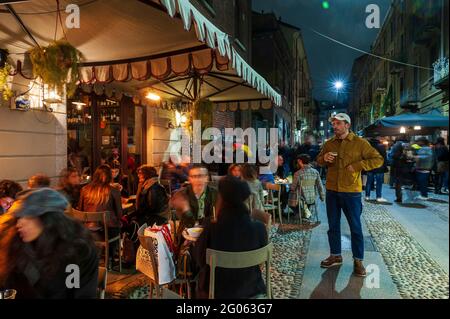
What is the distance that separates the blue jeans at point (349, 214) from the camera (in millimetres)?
4043

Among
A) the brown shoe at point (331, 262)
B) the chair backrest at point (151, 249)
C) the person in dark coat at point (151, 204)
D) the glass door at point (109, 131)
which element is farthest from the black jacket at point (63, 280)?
the glass door at point (109, 131)

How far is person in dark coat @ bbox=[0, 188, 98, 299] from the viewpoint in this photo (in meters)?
1.93

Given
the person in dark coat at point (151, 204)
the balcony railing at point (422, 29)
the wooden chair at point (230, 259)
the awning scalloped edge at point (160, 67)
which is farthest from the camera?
the awning scalloped edge at point (160, 67)

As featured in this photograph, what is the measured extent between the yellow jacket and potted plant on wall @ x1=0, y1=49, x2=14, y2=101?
4.78 metres

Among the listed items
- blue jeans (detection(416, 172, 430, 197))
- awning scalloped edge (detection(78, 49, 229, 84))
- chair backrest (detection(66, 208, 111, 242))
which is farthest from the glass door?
blue jeans (detection(416, 172, 430, 197))

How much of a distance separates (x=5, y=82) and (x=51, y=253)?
13.4 ft

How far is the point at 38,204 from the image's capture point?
1964 millimetres

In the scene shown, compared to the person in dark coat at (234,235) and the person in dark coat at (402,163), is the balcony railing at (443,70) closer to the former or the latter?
the person in dark coat at (234,235)

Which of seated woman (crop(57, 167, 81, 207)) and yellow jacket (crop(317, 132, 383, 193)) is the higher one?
yellow jacket (crop(317, 132, 383, 193))

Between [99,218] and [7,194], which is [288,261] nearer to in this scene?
[99,218]

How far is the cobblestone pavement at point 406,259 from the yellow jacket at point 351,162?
3.57ft

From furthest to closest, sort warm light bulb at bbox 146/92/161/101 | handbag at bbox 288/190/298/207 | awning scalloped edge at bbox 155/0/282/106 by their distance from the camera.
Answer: warm light bulb at bbox 146/92/161/101, handbag at bbox 288/190/298/207, awning scalloped edge at bbox 155/0/282/106

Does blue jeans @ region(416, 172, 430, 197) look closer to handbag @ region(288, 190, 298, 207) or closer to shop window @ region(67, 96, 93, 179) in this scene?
handbag @ region(288, 190, 298, 207)

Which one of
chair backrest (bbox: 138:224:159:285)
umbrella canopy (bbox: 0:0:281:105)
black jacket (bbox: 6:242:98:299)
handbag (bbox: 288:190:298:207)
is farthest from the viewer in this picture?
handbag (bbox: 288:190:298:207)
